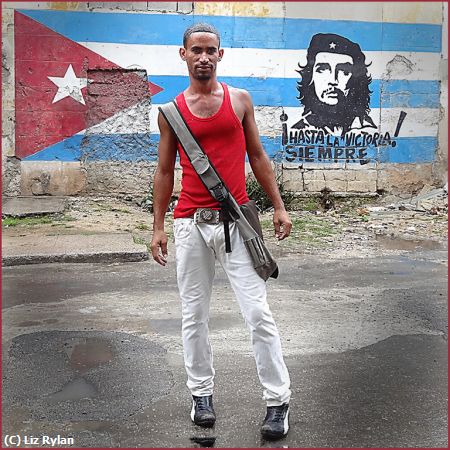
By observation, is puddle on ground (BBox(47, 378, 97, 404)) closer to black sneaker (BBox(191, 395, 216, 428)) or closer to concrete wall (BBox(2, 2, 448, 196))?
black sneaker (BBox(191, 395, 216, 428))

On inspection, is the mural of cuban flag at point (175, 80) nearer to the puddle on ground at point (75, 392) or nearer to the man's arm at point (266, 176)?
the puddle on ground at point (75, 392)

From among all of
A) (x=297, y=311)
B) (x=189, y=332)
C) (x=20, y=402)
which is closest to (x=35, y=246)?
(x=297, y=311)

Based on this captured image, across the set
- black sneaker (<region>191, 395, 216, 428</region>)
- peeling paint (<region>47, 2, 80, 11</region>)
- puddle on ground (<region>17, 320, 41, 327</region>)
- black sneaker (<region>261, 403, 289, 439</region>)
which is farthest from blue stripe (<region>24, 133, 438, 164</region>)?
black sneaker (<region>261, 403, 289, 439</region>)

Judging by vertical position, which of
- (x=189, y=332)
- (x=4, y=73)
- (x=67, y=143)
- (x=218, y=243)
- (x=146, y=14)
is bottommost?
(x=189, y=332)

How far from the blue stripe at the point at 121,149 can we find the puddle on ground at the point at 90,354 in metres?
7.40

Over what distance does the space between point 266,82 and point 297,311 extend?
7310 mm

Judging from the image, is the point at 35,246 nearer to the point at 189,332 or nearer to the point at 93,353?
the point at 93,353

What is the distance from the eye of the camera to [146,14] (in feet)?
38.1

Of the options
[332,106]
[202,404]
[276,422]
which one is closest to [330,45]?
[332,106]

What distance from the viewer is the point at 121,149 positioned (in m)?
11.8

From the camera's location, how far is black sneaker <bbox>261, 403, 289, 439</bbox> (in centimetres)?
309

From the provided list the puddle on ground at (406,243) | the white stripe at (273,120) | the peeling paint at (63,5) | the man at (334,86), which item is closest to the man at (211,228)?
the puddle on ground at (406,243)

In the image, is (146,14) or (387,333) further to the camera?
(146,14)

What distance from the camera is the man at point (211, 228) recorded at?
123 inches
